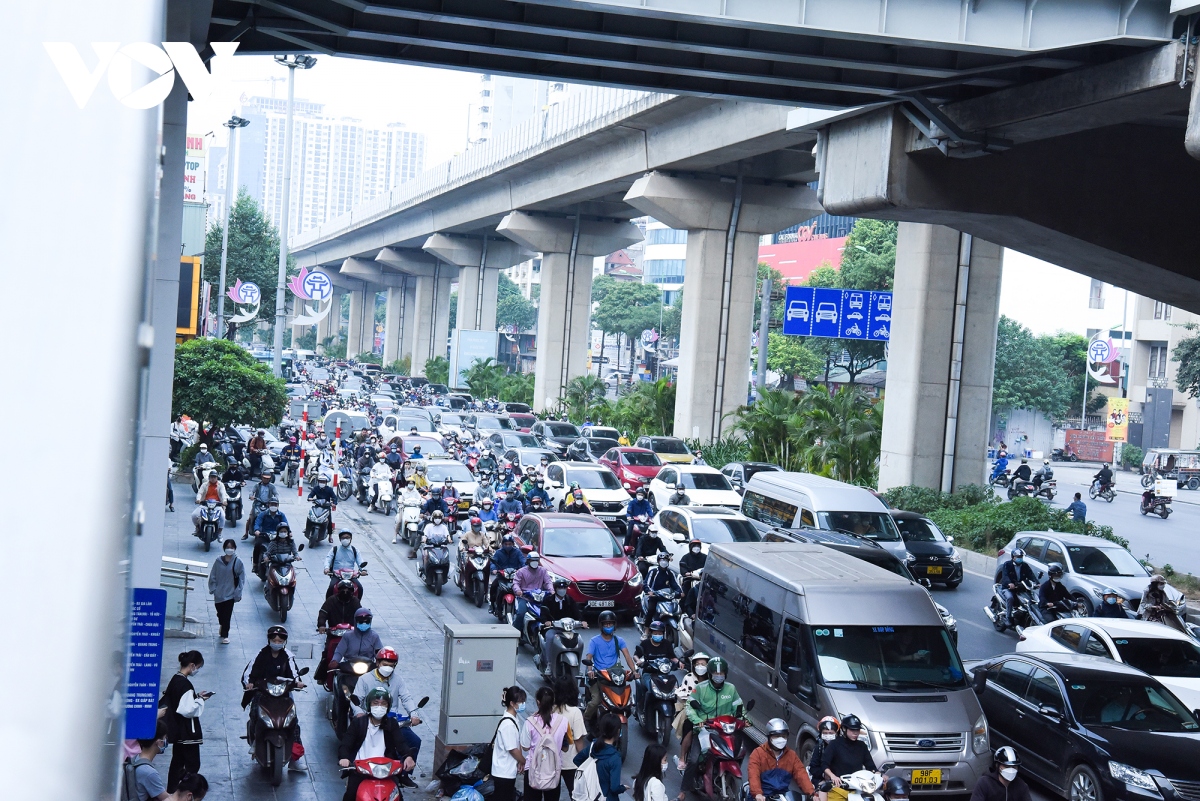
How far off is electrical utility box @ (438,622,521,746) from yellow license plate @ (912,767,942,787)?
3.80m

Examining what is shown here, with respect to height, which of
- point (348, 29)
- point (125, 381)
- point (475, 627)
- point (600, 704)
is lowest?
point (600, 704)

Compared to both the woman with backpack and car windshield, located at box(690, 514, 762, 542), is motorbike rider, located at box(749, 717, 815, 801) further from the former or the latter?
car windshield, located at box(690, 514, 762, 542)

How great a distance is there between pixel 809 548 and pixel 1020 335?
64.7m

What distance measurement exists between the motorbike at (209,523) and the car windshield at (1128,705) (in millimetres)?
16356

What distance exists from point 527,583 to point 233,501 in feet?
41.1

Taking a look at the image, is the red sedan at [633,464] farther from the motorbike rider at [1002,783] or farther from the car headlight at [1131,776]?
the motorbike rider at [1002,783]

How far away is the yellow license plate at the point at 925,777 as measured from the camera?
10641 mm

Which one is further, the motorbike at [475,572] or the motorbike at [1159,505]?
the motorbike at [1159,505]

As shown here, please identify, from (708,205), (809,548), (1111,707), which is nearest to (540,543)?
(809,548)

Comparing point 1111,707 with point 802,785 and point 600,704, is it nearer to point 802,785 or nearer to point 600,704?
point 802,785

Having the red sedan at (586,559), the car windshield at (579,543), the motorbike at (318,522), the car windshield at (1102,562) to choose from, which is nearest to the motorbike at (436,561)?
the red sedan at (586,559)

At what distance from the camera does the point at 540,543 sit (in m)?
18.8

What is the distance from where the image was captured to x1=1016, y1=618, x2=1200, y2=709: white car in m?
14.1

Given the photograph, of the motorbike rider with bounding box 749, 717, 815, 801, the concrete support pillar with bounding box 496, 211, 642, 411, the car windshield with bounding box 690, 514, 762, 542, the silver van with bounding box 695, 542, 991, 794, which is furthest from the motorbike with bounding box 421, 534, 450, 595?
the concrete support pillar with bounding box 496, 211, 642, 411
